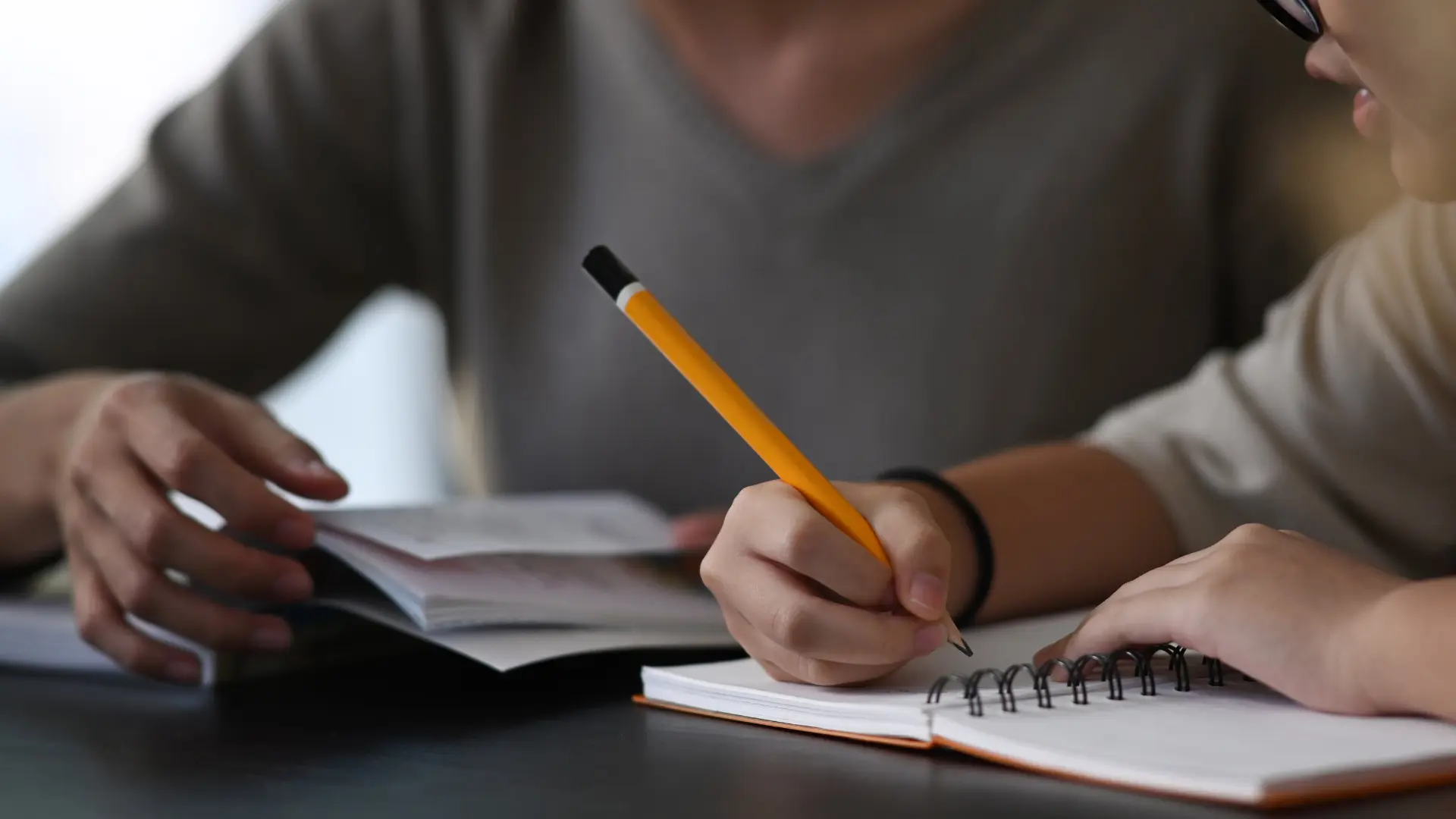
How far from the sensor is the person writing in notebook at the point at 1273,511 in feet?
1.14

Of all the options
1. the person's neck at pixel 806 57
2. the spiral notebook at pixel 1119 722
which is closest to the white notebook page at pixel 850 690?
the spiral notebook at pixel 1119 722

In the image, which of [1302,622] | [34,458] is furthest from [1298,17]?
[34,458]

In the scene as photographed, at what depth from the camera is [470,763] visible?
37 centimetres

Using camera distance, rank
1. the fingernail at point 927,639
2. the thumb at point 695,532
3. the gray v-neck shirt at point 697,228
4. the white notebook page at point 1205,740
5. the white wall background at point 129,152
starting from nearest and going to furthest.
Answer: the white notebook page at point 1205,740
the fingernail at point 927,639
the thumb at point 695,532
the gray v-neck shirt at point 697,228
the white wall background at point 129,152

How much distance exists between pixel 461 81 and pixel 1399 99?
29.0 inches

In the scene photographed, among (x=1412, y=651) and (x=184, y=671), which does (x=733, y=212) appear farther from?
(x=1412, y=651)

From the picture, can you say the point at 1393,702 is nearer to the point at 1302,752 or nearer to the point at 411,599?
the point at 1302,752

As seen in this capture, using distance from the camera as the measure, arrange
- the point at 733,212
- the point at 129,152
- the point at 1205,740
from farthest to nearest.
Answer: the point at 129,152 < the point at 733,212 < the point at 1205,740

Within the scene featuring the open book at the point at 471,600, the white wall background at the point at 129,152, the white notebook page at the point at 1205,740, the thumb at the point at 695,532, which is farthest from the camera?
the white wall background at the point at 129,152

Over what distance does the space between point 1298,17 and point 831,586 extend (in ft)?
0.79

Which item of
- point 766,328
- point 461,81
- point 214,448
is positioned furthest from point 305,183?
point 214,448

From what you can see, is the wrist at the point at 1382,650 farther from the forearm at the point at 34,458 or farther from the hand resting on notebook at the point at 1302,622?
the forearm at the point at 34,458

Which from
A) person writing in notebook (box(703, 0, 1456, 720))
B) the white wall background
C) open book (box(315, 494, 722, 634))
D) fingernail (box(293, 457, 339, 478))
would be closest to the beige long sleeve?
person writing in notebook (box(703, 0, 1456, 720))

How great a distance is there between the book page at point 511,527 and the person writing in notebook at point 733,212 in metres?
0.19
